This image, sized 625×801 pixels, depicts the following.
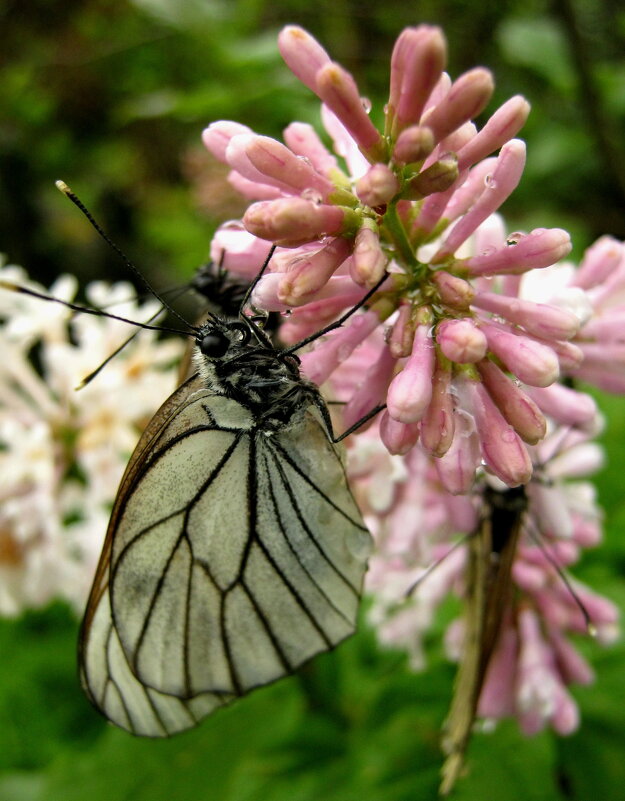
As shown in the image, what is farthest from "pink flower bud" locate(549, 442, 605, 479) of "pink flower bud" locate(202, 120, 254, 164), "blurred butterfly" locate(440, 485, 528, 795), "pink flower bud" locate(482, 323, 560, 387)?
"pink flower bud" locate(202, 120, 254, 164)

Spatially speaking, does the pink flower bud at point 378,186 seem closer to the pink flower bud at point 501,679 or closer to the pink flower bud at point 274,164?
the pink flower bud at point 274,164

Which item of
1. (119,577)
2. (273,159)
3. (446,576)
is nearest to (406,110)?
(273,159)

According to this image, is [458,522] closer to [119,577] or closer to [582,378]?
[582,378]

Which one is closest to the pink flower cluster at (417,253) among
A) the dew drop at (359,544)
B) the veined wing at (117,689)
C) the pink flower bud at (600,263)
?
the pink flower bud at (600,263)

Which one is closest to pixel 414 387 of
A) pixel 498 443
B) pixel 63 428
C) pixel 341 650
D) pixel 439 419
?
pixel 439 419

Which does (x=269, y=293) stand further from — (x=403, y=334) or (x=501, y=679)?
(x=501, y=679)

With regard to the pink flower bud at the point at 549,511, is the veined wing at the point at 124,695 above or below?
above

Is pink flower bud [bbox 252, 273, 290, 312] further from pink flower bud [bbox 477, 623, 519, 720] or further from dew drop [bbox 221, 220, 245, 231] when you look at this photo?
pink flower bud [bbox 477, 623, 519, 720]
